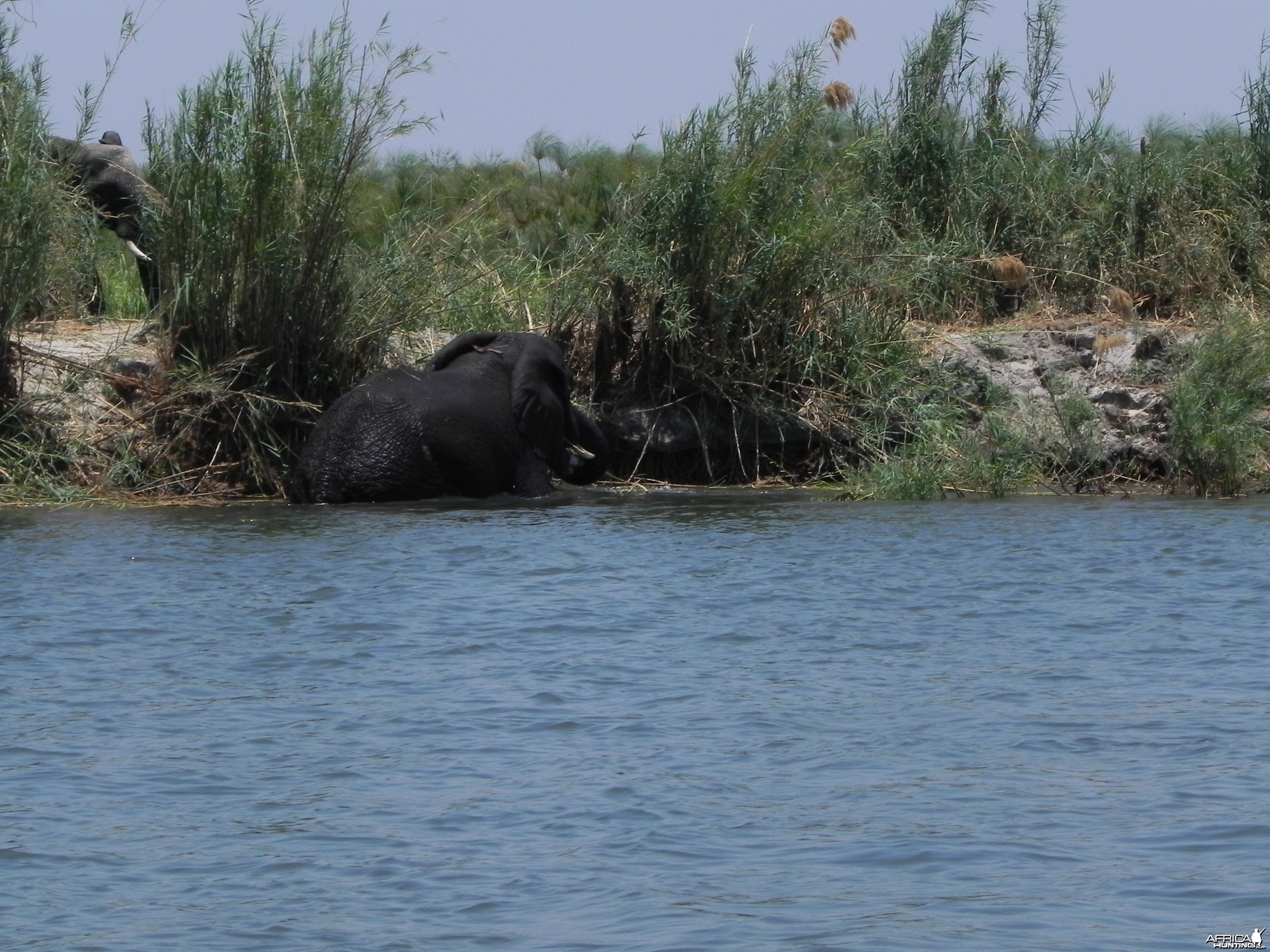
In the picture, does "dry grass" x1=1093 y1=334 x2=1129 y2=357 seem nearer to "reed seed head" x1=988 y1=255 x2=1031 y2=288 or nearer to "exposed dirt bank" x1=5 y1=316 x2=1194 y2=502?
"exposed dirt bank" x1=5 y1=316 x2=1194 y2=502

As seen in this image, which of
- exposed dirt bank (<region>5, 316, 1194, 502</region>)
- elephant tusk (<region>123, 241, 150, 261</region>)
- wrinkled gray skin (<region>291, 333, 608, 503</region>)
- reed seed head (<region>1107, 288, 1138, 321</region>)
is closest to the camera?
wrinkled gray skin (<region>291, 333, 608, 503</region>)

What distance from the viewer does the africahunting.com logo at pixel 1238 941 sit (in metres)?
4.25

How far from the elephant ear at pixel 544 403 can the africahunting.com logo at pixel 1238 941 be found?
7929 mm

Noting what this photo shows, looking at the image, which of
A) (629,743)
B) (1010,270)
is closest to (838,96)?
(1010,270)

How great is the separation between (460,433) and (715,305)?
2.00 meters

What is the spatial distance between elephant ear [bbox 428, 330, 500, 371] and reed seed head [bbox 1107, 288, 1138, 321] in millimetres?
4639

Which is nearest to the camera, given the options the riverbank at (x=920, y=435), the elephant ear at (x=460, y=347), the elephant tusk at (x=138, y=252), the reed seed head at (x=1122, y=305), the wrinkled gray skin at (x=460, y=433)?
the wrinkled gray skin at (x=460, y=433)

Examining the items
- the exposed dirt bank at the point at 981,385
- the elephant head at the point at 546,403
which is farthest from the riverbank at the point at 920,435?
the elephant head at the point at 546,403

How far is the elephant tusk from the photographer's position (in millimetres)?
13378

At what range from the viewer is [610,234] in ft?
42.1

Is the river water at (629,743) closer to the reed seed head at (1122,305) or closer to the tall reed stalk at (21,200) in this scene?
the tall reed stalk at (21,200)

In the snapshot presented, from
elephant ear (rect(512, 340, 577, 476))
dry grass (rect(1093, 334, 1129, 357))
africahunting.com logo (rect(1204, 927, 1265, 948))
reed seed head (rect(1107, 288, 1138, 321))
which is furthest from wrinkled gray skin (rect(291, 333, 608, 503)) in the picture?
africahunting.com logo (rect(1204, 927, 1265, 948))

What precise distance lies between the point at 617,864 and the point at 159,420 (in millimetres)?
7741

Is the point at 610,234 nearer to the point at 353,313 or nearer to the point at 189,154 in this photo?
the point at 353,313
